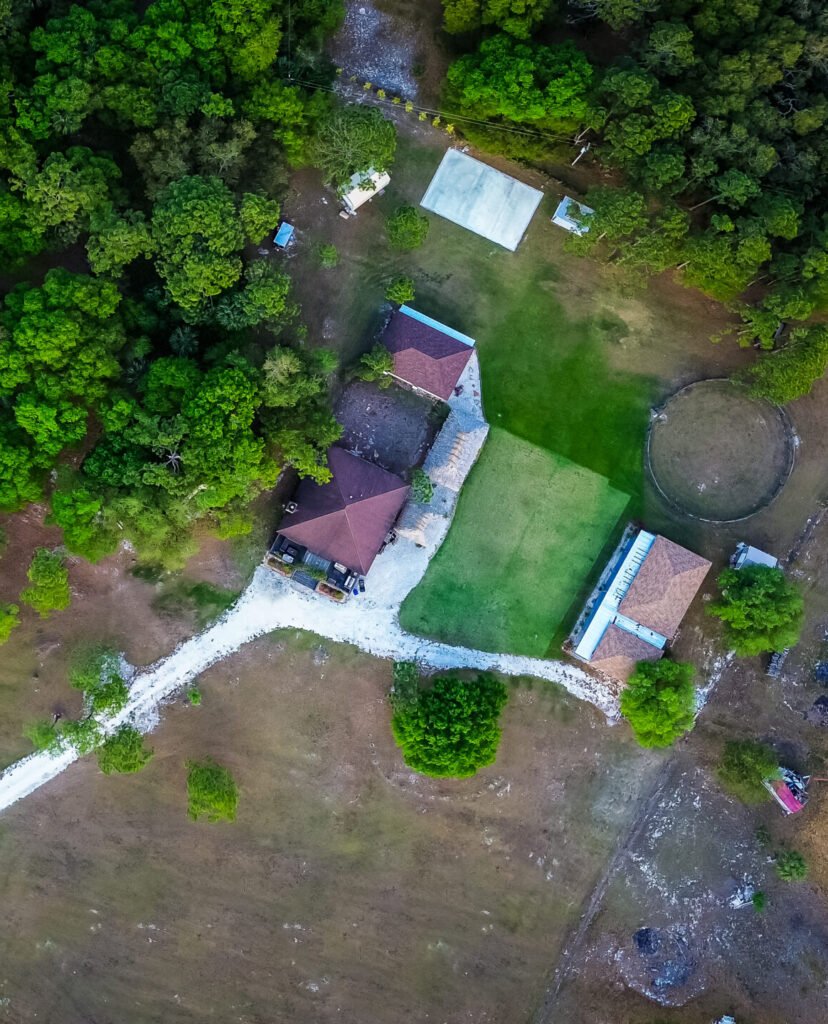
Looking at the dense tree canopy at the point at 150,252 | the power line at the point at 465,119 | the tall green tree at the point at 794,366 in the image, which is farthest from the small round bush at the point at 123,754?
the tall green tree at the point at 794,366

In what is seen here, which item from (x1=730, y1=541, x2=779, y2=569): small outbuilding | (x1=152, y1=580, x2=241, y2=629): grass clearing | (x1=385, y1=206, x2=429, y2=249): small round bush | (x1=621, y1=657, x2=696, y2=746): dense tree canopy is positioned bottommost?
(x1=152, y1=580, x2=241, y2=629): grass clearing

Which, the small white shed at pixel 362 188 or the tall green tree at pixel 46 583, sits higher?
the small white shed at pixel 362 188

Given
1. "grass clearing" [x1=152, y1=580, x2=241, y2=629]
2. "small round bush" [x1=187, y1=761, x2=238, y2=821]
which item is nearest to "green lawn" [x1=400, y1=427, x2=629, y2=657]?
"grass clearing" [x1=152, y1=580, x2=241, y2=629]

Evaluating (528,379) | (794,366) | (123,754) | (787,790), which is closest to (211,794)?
(123,754)

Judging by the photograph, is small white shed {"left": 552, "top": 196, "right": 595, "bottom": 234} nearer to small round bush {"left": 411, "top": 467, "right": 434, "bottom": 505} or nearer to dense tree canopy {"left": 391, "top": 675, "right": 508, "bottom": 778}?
small round bush {"left": 411, "top": 467, "right": 434, "bottom": 505}

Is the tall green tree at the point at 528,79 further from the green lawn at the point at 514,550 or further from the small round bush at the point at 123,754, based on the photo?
the small round bush at the point at 123,754

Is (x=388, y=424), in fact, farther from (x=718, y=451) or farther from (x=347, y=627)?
(x=718, y=451)
